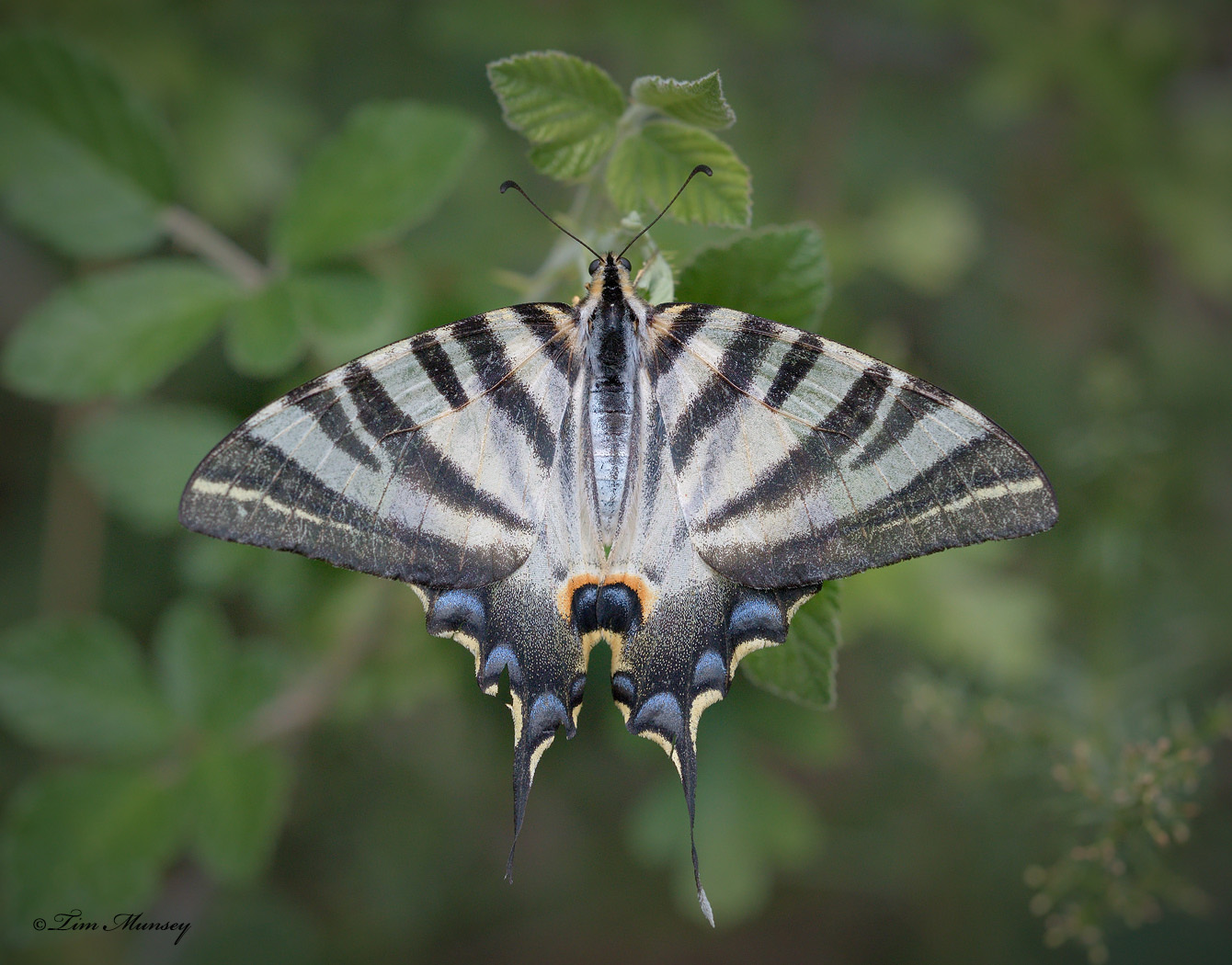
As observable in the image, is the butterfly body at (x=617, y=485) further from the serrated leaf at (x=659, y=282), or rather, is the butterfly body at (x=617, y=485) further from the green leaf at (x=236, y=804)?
the green leaf at (x=236, y=804)

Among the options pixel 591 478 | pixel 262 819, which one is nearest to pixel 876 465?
pixel 591 478

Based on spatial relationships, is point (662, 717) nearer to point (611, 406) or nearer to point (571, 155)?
point (611, 406)

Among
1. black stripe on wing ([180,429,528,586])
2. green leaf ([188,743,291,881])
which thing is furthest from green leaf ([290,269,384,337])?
green leaf ([188,743,291,881])

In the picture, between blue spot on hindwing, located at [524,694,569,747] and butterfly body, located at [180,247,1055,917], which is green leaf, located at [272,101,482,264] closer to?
butterfly body, located at [180,247,1055,917]

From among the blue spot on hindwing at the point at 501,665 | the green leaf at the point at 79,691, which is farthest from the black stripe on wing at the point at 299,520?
the green leaf at the point at 79,691

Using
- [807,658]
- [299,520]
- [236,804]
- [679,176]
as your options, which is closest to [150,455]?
[236,804]

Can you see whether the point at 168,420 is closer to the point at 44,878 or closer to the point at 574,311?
the point at 44,878
